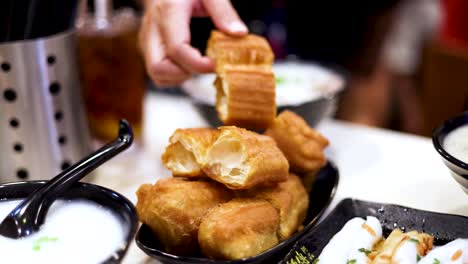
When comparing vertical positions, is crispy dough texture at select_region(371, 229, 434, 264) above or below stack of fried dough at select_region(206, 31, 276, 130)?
below

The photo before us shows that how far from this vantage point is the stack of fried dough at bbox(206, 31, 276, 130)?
1.05 m

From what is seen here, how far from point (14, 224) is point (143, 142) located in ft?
2.54

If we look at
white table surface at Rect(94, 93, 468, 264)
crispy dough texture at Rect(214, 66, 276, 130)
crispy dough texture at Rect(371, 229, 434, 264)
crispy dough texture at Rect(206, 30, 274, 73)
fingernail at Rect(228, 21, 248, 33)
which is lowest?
white table surface at Rect(94, 93, 468, 264)

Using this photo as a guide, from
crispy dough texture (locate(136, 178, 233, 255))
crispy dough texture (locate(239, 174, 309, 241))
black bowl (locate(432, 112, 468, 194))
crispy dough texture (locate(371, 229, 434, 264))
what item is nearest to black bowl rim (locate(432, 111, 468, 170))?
black bowl (locate(432, 112, 468, 194))

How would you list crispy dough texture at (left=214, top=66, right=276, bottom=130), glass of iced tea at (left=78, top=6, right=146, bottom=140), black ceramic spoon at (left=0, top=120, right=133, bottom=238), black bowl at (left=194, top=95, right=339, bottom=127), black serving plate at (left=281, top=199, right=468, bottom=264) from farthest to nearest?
glass of iced tea at (left=78, top=6, right=146, bottom=140)
black bowl at (left=194, top=95, right=339, bottom=127)
crispy dough texture at (left=214, top=66, right=276, bottom=130)
black serving plate at (left=281, top=199, right=468, bottom=264)
black ceramic spoon at (left=0, top=120, right=133, bottom=238)

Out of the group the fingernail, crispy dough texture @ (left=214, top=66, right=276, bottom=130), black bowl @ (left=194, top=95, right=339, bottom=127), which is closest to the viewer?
crispy dough texture @ (left=214, top=66, right=276, bottom=130)

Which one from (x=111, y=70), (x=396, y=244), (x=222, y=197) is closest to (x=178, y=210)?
(x=222, y=197)

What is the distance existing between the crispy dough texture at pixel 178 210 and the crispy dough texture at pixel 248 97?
0.59 feet

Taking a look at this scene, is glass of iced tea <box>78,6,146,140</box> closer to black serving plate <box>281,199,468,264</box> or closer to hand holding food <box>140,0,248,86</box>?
hand holding food <box>140,0,248,86</box>

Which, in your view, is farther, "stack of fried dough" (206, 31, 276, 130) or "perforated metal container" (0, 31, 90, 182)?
"perforated metal container" (0, 31, 90, 182)

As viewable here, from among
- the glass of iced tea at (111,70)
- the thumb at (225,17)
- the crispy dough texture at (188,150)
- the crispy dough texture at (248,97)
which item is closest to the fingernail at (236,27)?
the thumb at (225,17)

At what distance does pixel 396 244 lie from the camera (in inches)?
32.6

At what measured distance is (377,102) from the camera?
3.59m

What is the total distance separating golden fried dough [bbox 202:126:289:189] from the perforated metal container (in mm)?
491
